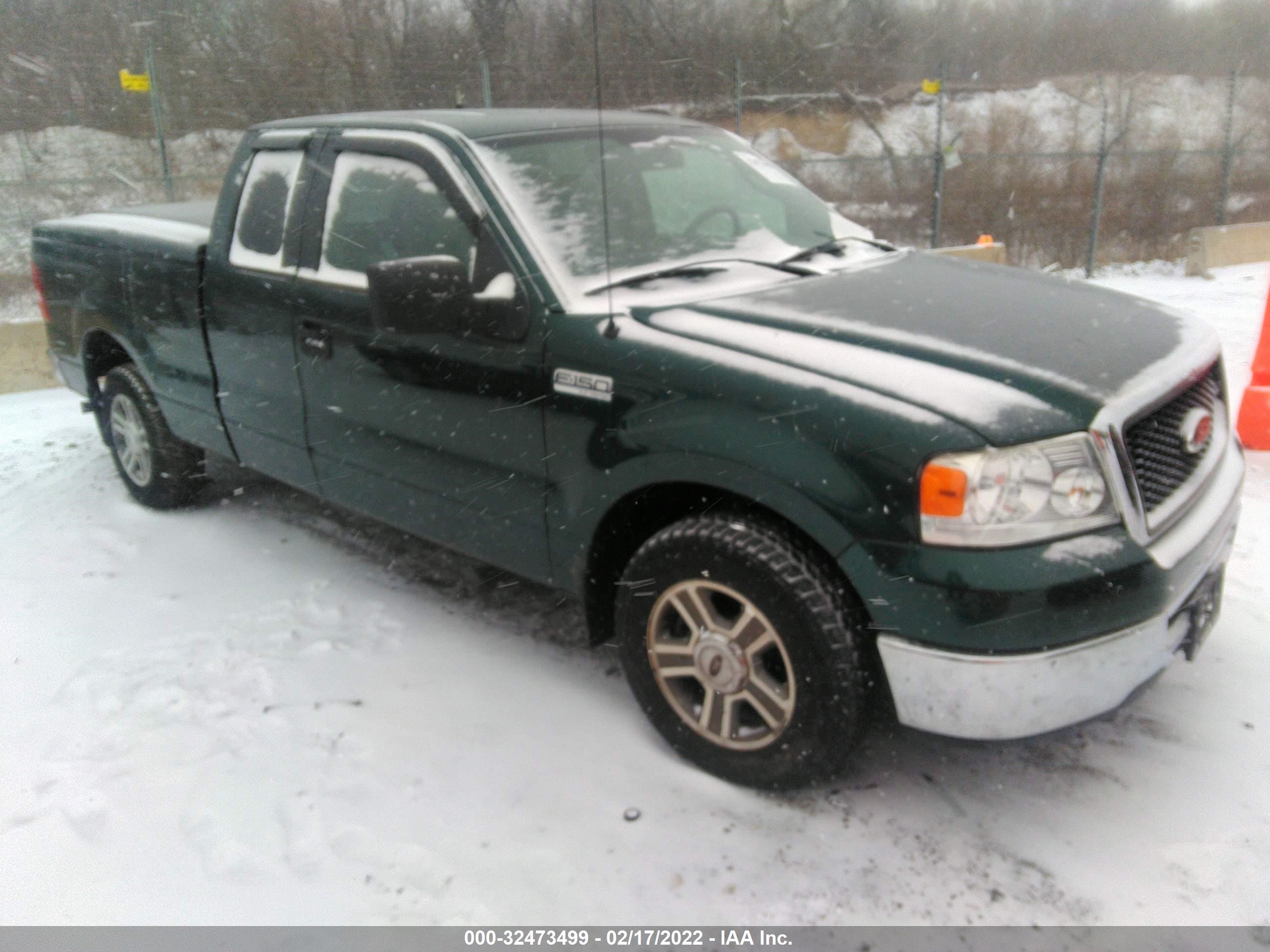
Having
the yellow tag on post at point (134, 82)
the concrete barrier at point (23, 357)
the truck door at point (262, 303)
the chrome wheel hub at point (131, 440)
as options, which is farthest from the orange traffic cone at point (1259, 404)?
the yellow tag on post at point (134, 82)

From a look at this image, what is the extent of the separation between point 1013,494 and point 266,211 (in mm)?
3138

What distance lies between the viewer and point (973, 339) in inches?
101

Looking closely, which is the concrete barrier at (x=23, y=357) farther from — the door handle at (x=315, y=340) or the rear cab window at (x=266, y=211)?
the door handle at (x=315, y=340)

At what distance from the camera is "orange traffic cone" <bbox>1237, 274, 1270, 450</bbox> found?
5.02m

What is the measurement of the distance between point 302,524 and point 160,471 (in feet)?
2.54

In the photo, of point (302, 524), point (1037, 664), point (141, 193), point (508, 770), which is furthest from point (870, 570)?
point (141, 193)

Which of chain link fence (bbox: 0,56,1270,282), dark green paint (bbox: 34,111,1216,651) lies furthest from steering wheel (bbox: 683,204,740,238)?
chain link fence (bbox: 0,56,1270,282)

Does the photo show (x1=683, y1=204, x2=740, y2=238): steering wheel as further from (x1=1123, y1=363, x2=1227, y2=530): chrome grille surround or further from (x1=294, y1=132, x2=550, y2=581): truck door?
(x1=1123, y1=363, x2=1227, y2=530): chrome grille surround

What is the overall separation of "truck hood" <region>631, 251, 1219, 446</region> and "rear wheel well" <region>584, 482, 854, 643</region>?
41 cm

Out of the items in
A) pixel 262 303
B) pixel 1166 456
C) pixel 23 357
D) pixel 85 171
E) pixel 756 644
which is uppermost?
pixel 85 171

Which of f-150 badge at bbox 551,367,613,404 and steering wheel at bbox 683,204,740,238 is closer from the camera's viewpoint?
f-150 badge at bbox 551,367,613,404

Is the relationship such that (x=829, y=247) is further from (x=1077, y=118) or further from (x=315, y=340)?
(x=1077, y=118)

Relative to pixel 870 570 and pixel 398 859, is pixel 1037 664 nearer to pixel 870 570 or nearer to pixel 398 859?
pixel 870 570

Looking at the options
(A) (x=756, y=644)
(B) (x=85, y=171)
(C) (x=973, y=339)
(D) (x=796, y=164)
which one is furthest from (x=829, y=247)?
(B) (x=85, y=171)
